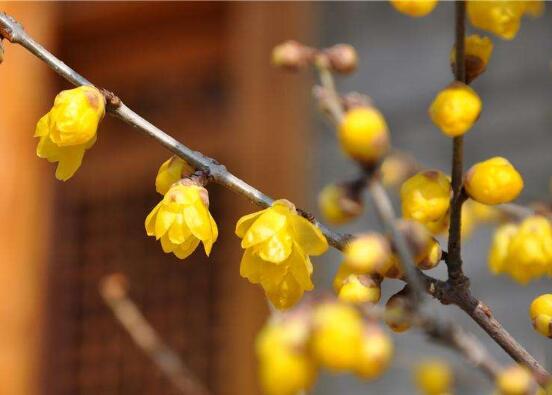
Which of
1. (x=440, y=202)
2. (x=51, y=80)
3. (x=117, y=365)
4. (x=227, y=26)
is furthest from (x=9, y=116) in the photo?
(x=440, y=202)

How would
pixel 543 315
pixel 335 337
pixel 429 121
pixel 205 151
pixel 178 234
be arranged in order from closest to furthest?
pixel 335 337 < pixel 543 315 < pixel 178 234 < pixel 429 121 < pixel 205 151

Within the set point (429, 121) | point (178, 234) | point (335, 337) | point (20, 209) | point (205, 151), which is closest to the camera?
point (335, 337)

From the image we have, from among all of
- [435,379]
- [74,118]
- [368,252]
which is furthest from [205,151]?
[368,252]

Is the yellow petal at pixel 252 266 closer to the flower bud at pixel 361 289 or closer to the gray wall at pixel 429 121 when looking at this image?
the flower bud at pixel 361 289

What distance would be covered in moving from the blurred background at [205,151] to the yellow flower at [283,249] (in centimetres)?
161

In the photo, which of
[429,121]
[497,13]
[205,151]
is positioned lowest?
[205,151]

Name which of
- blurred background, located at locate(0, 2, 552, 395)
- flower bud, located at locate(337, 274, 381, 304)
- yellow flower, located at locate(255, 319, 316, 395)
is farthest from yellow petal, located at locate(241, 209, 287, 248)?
blurred background, located at locate(0, 2, 552, 395)

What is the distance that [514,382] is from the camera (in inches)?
23.1

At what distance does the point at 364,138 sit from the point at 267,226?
0.94 ft

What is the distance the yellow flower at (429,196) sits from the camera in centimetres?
85

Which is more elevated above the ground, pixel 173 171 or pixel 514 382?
pixel 514 382

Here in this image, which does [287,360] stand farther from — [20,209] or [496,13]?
[20,209]

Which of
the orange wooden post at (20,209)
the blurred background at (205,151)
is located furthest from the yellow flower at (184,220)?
the orange wooden post at (20,209)

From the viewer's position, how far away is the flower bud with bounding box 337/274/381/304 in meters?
0.81
